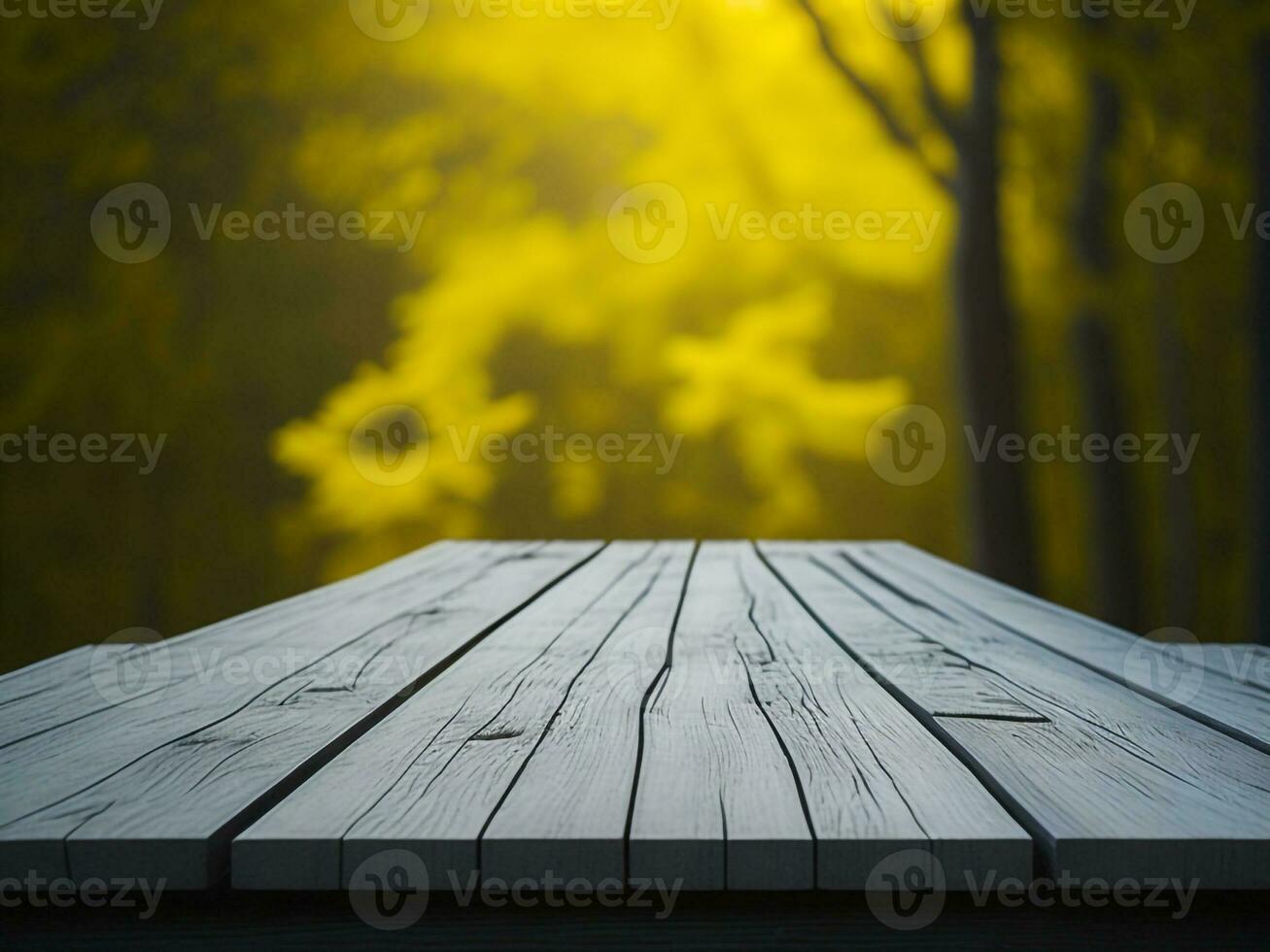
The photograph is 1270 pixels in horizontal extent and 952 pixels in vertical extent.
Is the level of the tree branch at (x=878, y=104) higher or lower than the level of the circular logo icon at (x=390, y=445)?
higher

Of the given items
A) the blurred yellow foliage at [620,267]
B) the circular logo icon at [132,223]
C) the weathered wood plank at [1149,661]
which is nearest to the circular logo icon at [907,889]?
the weathered wood plank at [1149,661]

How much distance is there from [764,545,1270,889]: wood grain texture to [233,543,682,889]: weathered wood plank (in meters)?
0.29

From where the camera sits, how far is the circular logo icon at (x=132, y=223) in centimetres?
583

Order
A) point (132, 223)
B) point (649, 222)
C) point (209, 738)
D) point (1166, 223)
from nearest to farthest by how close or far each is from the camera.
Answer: point (209, 738) → point (1166, 223) → point (132, 223) → point (649, 222)

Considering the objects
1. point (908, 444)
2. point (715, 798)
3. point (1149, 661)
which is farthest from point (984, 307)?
point (715, 798)

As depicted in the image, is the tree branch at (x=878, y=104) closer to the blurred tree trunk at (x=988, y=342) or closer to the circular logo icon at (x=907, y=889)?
the blurred tree trunk at (x=988, y=342)

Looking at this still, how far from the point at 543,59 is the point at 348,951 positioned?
6.86 metres

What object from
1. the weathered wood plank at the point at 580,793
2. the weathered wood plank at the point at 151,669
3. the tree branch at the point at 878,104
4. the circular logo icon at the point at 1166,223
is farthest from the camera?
the circular logo icon at the point at 1166,223

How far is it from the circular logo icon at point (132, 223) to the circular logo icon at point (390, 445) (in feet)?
5.08

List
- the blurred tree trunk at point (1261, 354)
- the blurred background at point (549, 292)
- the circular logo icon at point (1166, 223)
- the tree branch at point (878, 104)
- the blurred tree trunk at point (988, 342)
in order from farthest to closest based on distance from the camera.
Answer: the blurred background at point (549, 292) < the circular logo icon at point (1166, 223) < the tree branch at point (878, 104) < the blurred tree trunk at point (988, 342) < the blurred tree trunk at point (1261, 354)

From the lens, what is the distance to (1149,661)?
119cm

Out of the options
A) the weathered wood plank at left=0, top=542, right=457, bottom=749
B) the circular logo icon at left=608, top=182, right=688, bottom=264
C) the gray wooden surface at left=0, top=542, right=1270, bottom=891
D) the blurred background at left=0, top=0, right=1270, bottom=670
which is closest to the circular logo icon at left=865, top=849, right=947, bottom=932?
the gray wooden surface at left=0, top=542, right=1270, bottom=891

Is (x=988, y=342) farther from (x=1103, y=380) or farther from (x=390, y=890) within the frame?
(x=390, y=890)

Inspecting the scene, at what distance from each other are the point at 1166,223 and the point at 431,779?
5435 millimetres
